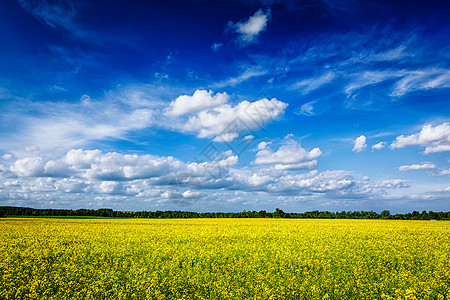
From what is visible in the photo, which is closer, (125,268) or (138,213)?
(125,268)

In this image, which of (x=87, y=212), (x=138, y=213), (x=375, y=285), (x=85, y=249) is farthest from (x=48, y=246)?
(x=87, y=212)

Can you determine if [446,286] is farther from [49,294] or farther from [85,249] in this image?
[85,249]

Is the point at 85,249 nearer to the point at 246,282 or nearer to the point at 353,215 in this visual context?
the point at 246,282

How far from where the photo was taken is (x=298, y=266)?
13.3 metres

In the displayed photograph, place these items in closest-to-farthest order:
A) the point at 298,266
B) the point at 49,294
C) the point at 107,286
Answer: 1. the point at 49,294
2. the point at 107,286
3. the point at 298,266

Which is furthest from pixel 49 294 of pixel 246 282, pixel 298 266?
pixel 298 266

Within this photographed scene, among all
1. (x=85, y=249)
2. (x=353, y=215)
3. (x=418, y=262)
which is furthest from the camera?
(x=353, y=215)

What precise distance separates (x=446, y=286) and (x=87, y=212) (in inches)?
4819

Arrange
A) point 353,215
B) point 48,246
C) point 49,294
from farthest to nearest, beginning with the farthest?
point 353,215 → point 48,246 → point 49,294

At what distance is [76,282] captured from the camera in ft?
33.3

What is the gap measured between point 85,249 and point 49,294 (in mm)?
8524

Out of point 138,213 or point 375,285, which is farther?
point 138,213

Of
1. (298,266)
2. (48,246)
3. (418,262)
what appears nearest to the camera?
(298,266)

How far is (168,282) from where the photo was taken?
32.9ft
